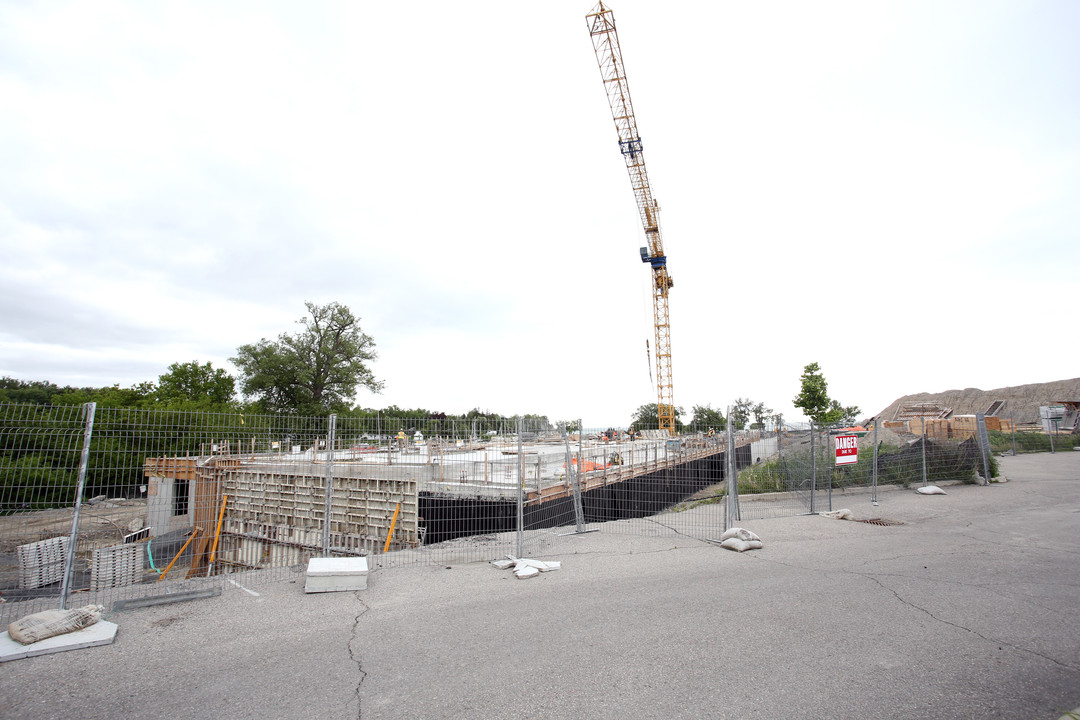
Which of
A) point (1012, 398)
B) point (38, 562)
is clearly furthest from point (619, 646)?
point (1012, 398)

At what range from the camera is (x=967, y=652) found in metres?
3.99

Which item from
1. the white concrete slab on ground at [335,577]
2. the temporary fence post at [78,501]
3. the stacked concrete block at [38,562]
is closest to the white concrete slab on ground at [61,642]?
the temporary fence post at [78,501]

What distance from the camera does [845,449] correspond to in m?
11.1

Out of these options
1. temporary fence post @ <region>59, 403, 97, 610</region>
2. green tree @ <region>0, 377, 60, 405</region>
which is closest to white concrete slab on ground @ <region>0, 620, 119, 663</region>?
temporary fence post @ <region>59, 403, 97, 610</region>

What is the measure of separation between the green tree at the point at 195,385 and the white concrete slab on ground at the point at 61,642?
58525 mm

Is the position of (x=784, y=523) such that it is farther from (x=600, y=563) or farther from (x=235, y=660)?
(x=235, y=660)

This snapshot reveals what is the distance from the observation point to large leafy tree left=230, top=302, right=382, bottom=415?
47312 millimetres

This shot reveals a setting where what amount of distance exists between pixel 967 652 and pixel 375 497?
10920 millimetres

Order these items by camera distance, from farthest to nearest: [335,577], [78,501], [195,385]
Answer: [195,385] < [335,577] < [78,501]

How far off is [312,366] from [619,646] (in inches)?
1994

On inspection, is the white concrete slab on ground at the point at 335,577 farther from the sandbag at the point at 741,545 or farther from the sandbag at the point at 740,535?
the sandbag at the point at 740,535

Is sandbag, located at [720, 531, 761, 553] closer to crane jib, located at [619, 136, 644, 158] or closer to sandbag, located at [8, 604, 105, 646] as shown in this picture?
sandbag, located at [8, 604, 105, 646]

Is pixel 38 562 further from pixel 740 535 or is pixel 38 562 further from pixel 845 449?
pixel 845 449

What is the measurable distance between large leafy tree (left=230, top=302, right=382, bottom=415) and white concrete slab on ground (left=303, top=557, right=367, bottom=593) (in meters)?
43.4
